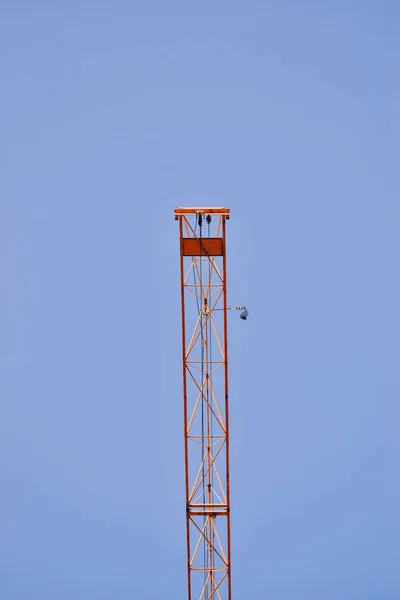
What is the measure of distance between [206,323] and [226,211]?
19.1 feet

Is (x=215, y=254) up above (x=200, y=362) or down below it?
above

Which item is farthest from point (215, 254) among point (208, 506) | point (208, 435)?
point (208, 506)

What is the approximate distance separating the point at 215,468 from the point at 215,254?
1029 cm

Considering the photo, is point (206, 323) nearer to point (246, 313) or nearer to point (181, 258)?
point (246, 313)

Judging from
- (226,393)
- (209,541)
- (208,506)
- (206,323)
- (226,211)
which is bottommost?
(209,541)

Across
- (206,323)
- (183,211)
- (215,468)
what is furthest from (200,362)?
(183,211)

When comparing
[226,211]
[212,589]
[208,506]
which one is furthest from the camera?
[212,589]

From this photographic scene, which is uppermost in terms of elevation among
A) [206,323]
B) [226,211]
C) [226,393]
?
[226,211]

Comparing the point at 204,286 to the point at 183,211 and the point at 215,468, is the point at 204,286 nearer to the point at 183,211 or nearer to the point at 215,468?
the point at 183,211

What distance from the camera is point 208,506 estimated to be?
24.5 metres

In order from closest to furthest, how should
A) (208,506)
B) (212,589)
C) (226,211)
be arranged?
(226,211)
(208,506)
(212,589)

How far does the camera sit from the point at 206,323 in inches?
1013

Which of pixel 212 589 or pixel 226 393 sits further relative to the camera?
pixel 212 589

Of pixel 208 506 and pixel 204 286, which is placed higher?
pixel 204 286
